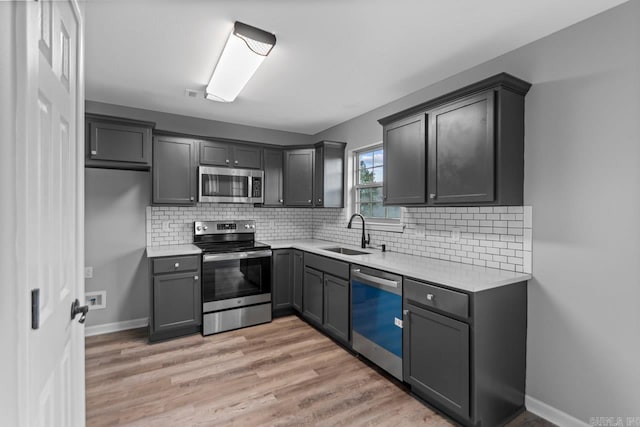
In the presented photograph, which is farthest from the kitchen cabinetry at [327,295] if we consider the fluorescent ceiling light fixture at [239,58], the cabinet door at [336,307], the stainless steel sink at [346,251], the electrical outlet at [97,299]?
the electrical outlet at [97,299]

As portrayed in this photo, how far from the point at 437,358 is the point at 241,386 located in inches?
58.7

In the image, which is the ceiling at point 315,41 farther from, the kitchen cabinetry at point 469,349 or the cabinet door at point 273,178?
the kitchen cabinetry at point 469,349

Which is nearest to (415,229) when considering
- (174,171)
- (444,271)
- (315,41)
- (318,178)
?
(444,271)

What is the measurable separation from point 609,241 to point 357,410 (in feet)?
6.21

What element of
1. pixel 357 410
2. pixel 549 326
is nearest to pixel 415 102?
pixel 549 326

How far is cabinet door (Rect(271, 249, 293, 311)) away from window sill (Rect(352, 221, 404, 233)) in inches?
36.2

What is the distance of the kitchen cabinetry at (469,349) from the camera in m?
1.90

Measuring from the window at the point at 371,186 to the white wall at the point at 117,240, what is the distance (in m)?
2.51

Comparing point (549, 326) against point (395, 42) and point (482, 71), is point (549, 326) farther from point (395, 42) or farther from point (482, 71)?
point (395, 42)

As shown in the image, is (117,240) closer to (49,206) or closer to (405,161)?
(49,206)

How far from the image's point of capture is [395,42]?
2.20 m

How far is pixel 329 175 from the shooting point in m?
4.09

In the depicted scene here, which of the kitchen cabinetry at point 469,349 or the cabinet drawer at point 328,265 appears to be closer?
the kitchen cabinetry at point 469,349

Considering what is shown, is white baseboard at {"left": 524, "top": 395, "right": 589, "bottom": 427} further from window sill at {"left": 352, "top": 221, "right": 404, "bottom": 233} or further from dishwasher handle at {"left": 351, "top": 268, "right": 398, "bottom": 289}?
window sill at {"left": 352, "top": 221, "right": 404, "bottom": 233}
